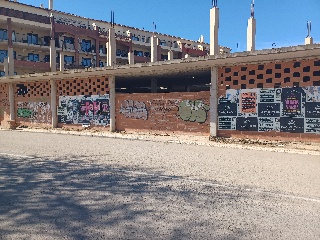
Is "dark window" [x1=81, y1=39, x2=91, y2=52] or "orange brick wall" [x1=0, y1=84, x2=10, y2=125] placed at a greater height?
"dark window" [x1=81, y1=39, x2=91, y2=52]

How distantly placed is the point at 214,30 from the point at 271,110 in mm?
9628

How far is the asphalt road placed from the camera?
3375mm

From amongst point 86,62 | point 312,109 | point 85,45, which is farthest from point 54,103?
point 85,45

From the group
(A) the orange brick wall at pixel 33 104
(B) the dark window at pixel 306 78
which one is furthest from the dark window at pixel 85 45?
(B) the dark window at pixel 306 78

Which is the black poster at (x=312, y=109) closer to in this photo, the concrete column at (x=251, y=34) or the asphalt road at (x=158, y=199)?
the asphalt road at (x=158, y=199)

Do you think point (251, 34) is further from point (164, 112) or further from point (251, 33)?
point (164, 112)

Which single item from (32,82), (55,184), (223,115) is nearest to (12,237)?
(55,184)

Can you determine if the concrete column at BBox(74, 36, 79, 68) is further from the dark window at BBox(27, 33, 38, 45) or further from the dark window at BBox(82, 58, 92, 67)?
the dark window at BBox(27, 33, 38, 45)

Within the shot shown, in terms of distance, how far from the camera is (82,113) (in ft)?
62.6

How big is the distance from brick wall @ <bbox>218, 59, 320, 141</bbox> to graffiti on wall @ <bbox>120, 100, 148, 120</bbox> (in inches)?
204

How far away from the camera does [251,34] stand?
75.2 feet

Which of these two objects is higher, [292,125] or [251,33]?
[251,33]

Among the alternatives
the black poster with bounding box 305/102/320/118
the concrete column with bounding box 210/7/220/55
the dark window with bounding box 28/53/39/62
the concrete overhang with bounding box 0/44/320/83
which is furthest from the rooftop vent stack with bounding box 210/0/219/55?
the dark window with bounding box 28/53/39/62

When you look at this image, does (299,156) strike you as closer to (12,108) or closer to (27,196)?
(27,196)
